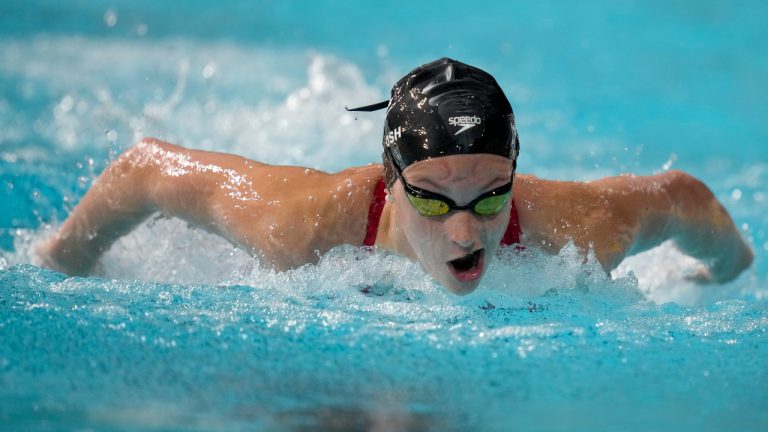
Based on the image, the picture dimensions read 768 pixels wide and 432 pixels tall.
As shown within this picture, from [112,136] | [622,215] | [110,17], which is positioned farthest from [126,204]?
[110,17]

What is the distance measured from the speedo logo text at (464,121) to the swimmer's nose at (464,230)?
0.25 metres

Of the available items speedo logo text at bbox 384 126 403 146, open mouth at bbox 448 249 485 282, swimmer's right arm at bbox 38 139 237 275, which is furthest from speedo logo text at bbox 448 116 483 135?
swimmer's right arm at bbox 38 139 237 275

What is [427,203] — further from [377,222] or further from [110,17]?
[110,17]

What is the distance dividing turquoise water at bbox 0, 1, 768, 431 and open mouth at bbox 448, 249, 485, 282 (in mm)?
147

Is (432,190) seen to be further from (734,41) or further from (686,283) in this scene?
(734,41)

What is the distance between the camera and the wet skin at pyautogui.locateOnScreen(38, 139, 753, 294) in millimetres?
2775

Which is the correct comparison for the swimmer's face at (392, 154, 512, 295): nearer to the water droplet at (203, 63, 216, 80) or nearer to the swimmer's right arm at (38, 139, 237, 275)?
the swimmer's right arm at (38, 139, 237, 275)

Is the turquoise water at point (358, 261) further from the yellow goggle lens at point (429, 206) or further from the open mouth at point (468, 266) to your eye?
the yellow goggle lens at point (429, 206)

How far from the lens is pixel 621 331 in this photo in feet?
9.14

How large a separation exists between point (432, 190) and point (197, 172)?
1112 mm

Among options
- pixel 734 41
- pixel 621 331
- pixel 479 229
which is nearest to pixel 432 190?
pixel 479 229

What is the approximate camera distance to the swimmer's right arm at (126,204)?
136 inches

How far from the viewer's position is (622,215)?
3.32 meters

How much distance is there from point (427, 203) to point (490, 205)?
0.62 ft
